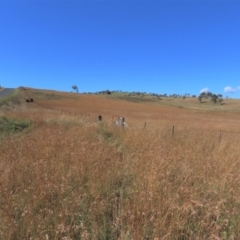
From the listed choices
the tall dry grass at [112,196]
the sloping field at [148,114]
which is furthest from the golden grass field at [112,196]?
the sloping field at [148,114]

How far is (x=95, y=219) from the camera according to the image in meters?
3.43

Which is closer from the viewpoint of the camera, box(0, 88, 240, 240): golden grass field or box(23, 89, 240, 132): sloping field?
box(0, 88, 240, 240): golden grass field

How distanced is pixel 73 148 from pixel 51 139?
1217 millimetres

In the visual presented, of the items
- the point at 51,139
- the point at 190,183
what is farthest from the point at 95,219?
the point at 51,139

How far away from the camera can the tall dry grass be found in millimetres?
3035

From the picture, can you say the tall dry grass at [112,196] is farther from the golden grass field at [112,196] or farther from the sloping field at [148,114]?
the sloping field at [148,114]

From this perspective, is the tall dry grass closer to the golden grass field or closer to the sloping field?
the golden grass field

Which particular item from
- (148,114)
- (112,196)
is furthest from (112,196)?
(148,114)

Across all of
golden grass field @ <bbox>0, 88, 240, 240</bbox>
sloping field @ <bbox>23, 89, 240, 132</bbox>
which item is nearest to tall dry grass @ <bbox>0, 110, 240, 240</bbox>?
golden grass field @ <bbox>0, 88, 240, 240</bbox>

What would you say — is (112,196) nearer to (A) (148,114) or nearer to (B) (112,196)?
(B) (112,196)

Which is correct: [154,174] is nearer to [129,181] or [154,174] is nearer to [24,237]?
[129,181]

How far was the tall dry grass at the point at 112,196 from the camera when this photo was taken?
304cm

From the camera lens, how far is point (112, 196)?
414cm

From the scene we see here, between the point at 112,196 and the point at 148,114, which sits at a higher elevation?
the point at 112,196
